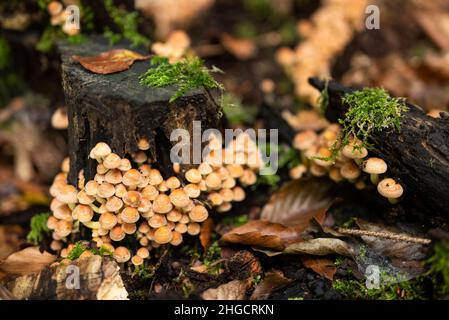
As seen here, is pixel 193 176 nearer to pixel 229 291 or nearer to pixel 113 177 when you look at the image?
pixel 113 177

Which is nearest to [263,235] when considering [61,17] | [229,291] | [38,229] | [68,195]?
[229,291]

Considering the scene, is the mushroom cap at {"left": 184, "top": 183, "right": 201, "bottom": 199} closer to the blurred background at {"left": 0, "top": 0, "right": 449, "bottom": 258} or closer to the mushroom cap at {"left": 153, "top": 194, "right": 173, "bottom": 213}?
the mushroom cap at {"left": 153, "top": 194, "right": 173, "bottom": 213}

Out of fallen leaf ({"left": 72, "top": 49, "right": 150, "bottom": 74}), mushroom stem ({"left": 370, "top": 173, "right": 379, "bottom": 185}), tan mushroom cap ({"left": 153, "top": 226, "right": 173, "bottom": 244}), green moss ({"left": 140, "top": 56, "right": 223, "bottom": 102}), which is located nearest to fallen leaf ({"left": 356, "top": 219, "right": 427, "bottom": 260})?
mushroom stem ({"left": 370, "top": 173, "right": 379, "bottom": 185})

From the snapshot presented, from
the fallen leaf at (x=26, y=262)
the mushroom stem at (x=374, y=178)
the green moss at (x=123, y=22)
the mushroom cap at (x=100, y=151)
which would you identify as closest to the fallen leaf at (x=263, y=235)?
the mushroom stem at (x=374, y=178)

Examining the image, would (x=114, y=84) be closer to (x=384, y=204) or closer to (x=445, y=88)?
(x=384, y=204)

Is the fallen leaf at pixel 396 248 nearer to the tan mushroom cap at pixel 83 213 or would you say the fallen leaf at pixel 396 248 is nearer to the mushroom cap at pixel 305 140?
the mushroom cap at pixel 305 140
